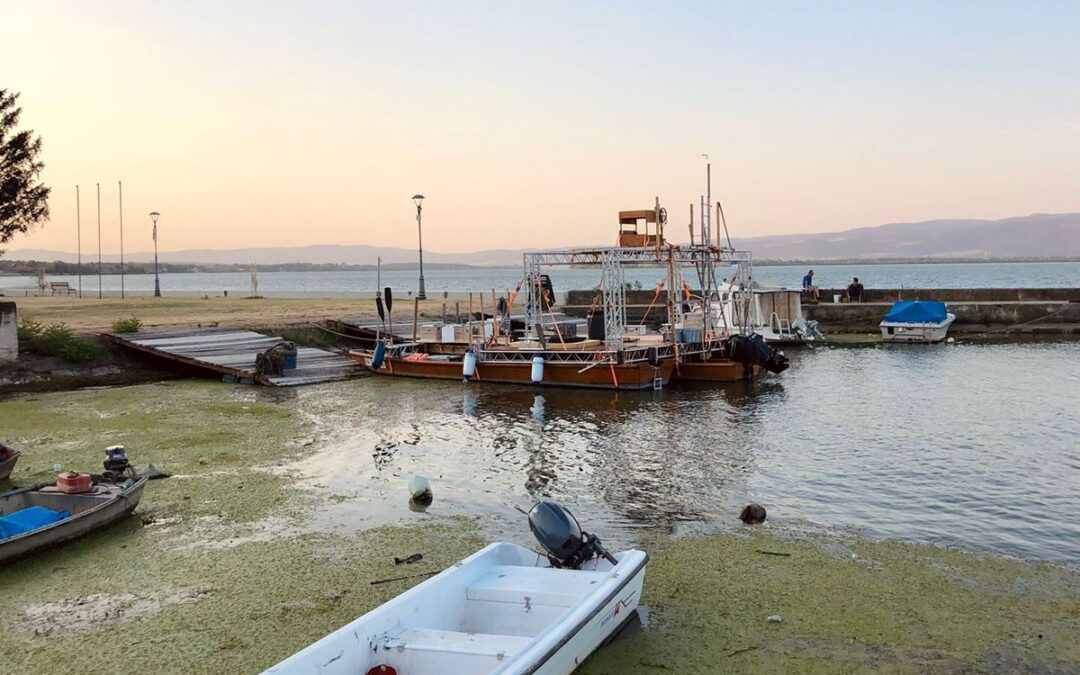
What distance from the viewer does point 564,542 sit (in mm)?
7953

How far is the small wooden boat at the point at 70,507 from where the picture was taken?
937 cm

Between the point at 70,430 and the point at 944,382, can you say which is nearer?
the point at 70,430

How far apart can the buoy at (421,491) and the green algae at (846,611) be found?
363 cm

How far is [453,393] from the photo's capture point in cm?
2272

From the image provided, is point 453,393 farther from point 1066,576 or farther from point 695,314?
point 1066,576

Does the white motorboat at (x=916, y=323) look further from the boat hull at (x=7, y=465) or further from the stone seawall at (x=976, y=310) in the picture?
the boat hull at (x=7, y=465)

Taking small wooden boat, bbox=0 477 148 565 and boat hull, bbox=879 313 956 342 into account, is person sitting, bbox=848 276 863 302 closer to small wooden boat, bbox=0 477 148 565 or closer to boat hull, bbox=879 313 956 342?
boat hull, bbox=879 313 956 342

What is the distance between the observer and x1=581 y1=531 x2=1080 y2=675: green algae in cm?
688

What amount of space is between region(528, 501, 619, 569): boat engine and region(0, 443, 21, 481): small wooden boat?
8877 millimetres

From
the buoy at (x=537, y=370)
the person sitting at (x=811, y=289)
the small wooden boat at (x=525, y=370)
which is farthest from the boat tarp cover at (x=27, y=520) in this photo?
the person sitting at (x=811, y=289)

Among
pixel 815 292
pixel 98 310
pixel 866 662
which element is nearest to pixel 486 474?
pixel 866 662

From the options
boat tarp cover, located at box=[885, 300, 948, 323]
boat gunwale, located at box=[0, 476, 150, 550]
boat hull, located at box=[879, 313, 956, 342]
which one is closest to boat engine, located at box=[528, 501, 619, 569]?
boat gunwale, located at box=[0, 476, 150, 550]

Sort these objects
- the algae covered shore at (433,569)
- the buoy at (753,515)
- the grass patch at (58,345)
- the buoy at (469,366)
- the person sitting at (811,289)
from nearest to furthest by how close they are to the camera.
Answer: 1. the algae covered shore at (433,569)
2. the buoy at (753,515)
3. the grass patch at (58,345)
4. the buoy at (469,366)
5. the person sitting at (811,289)

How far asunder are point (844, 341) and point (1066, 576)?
27.4 meters
